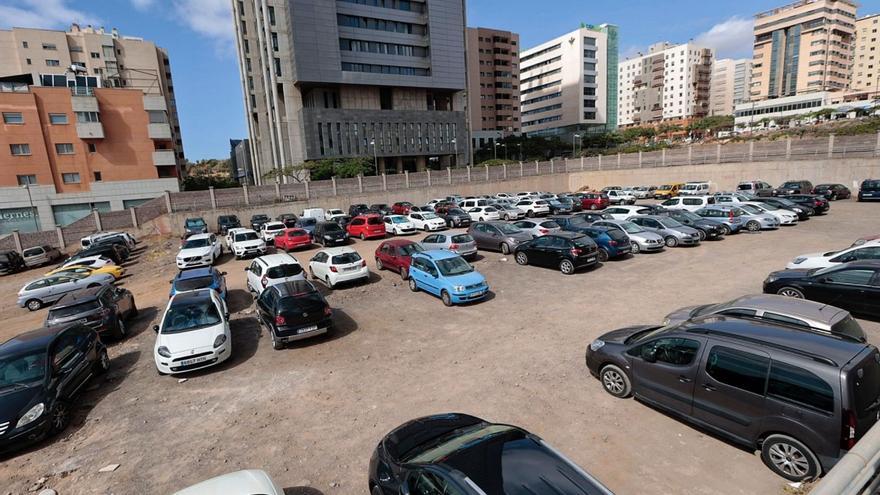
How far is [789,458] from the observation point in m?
5.17

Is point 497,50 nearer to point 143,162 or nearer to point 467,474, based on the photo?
point 143,162

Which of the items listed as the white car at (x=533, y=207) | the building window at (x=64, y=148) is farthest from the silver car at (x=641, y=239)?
the building window at (x=64, y=148)

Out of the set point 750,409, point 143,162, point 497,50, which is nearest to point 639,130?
point 497,50

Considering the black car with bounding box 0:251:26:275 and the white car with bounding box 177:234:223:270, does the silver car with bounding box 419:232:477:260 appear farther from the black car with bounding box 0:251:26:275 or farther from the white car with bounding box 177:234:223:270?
the black car with bounding box 0:251:26:275

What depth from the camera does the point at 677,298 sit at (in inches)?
489

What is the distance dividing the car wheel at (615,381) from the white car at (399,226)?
21549 millimetres

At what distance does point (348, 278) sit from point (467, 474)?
1277cm

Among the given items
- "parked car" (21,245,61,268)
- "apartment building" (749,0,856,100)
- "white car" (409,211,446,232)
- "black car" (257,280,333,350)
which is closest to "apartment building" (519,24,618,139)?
"apartment building" (749,0,856,100)

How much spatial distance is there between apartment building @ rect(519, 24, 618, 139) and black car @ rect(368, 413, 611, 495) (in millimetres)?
116632

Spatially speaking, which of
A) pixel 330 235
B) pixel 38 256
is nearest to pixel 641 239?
pixel 330 235

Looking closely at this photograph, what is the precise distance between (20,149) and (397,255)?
47923 millimetres

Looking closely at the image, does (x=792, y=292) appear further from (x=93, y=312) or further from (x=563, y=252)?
(x=93, y=312)

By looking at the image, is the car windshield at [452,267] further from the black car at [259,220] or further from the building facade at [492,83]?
the building facade at [492,83]

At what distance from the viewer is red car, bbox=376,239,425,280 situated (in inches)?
662
